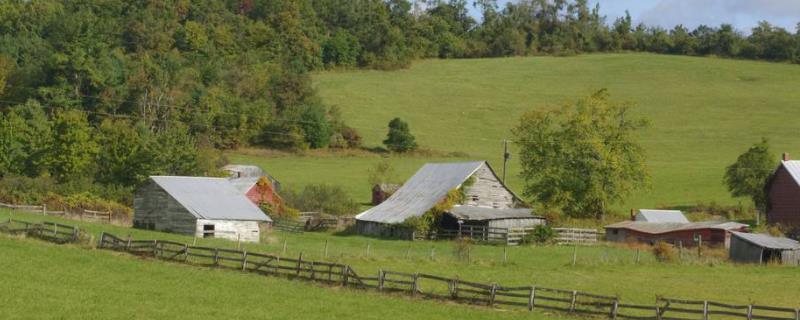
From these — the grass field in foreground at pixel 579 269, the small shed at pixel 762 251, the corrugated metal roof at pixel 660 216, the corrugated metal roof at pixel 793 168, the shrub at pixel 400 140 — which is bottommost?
the grass field in foreground at pixel 579 269

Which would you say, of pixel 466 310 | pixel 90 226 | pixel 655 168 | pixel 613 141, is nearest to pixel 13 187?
pixel 90 226

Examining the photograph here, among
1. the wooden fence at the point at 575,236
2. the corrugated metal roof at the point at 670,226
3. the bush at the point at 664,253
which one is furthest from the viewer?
the corrugated metal roof at the point at 670,226

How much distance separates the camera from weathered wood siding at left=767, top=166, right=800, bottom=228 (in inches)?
2931

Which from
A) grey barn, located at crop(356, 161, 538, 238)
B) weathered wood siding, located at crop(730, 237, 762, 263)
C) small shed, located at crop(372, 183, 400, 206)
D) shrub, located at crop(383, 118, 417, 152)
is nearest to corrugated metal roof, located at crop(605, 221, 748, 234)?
grey barn, located at crop(356, 161, 538, 238)

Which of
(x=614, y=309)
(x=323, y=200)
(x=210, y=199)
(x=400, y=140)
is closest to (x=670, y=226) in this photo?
(x=210, y=199)

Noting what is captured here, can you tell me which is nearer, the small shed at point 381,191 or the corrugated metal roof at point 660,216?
the corrugated metal roof at point 660,216

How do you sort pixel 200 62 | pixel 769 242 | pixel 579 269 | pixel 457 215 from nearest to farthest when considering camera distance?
pixel 579 269 < pixel 769 242 < pixel 457 215 < pixel 200 62

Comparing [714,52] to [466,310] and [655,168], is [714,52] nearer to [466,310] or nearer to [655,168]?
[655,168]

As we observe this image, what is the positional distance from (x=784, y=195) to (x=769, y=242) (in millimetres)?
19026

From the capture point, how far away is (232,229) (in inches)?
2469

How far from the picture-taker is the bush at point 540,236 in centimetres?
6456

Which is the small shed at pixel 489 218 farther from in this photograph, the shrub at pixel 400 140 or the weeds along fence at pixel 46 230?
the shrub at pixel 400 140

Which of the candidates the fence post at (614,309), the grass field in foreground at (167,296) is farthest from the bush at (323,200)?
the fence post at (614,309)

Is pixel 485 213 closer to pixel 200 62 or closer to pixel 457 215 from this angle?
pixel 457 215
